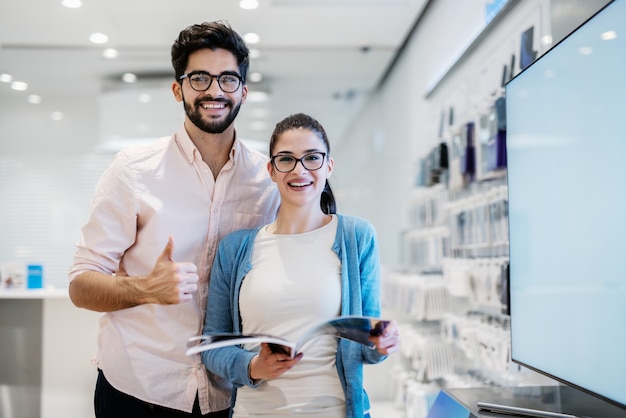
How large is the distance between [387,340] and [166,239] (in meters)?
0.65

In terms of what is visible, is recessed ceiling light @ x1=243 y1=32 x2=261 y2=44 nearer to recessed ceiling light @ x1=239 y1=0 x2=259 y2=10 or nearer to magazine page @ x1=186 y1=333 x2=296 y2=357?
recessed ceiling light @ x1=239 y1=0 x2=259 y2=10

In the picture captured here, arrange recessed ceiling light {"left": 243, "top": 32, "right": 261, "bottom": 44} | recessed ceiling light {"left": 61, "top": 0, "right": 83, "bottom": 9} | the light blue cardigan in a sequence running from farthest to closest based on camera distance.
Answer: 1. recessed ceiling light {"left": 243, "top": 32, "right": 261, "bottom": 44}
2. recessed ceiling light {"left": 61, "top": 0, "right": 83, "bottom": 9}
3. the light blue cardigan

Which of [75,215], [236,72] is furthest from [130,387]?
[75,215]

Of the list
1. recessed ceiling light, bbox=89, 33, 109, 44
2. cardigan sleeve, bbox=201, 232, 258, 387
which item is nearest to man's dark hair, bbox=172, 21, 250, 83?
cardigan sleeve, bbox=201, 232, 258, 387

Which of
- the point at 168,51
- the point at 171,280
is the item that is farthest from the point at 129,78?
the point at 171,280

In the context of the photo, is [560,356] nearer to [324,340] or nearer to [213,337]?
[324,340]

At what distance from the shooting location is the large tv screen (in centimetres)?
109

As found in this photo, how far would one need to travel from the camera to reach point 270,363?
1.22 m

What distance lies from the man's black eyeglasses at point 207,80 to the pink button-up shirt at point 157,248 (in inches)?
6.1

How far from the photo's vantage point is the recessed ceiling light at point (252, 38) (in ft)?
15.5

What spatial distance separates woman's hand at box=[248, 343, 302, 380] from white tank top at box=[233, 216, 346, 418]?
9 centimetres

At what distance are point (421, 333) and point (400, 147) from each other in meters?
A: 2.20

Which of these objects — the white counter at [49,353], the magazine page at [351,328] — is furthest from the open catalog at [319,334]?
the white counter at [49,353]

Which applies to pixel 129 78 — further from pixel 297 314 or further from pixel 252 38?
pixel 297 314
